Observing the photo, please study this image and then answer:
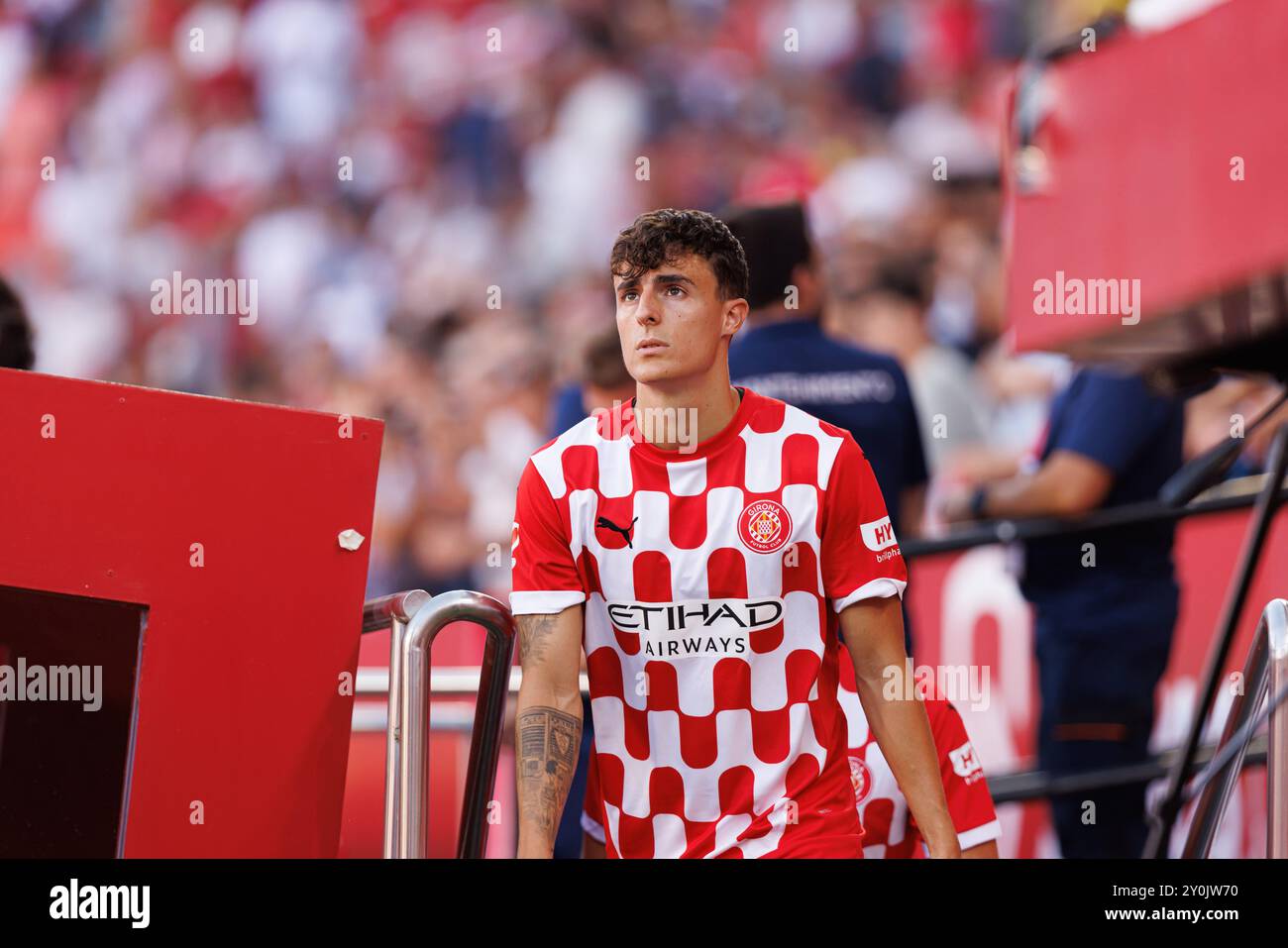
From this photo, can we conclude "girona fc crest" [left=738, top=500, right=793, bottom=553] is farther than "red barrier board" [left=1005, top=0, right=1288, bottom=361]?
Yes

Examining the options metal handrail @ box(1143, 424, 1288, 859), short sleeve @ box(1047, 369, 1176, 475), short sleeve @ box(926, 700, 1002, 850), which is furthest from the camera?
short sleeve @ box(1047, 369, 1176, 475)

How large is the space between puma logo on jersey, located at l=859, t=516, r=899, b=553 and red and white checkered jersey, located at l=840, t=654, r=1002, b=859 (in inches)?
16.2

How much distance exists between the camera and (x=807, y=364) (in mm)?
3949

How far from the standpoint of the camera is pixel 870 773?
3.05 m

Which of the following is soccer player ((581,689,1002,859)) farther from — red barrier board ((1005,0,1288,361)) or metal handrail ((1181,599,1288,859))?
red barrier board ((1005,0,1288,361))

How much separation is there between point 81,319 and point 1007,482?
6635 mm

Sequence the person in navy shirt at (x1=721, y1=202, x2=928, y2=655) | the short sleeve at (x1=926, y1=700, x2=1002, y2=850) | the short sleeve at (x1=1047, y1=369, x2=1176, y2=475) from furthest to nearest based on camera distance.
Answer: the short sleeve at (x1=1047, y1=369, x2=1176, y2=475)
the person in navy shirt at (x1=721, y1=202, x2=928, y2=655)
the short sleeve at (x1=926, y1=700, x2=1002, y2=850)

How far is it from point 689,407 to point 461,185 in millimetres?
6433

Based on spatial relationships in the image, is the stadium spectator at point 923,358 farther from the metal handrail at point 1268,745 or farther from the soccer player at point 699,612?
the soccer player at point 699,612

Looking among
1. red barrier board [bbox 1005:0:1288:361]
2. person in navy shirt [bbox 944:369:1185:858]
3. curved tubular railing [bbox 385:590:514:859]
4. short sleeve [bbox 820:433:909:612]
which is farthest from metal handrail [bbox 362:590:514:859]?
person in navy shirt [bbox 944:369:1185:858]

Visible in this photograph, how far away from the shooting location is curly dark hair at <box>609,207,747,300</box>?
285cm

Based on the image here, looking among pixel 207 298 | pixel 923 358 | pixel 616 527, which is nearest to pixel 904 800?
pixel 616 527

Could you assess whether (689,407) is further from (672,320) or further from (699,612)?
(699,612)

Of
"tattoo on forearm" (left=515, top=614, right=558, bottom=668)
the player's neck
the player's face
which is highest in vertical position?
the player's face
